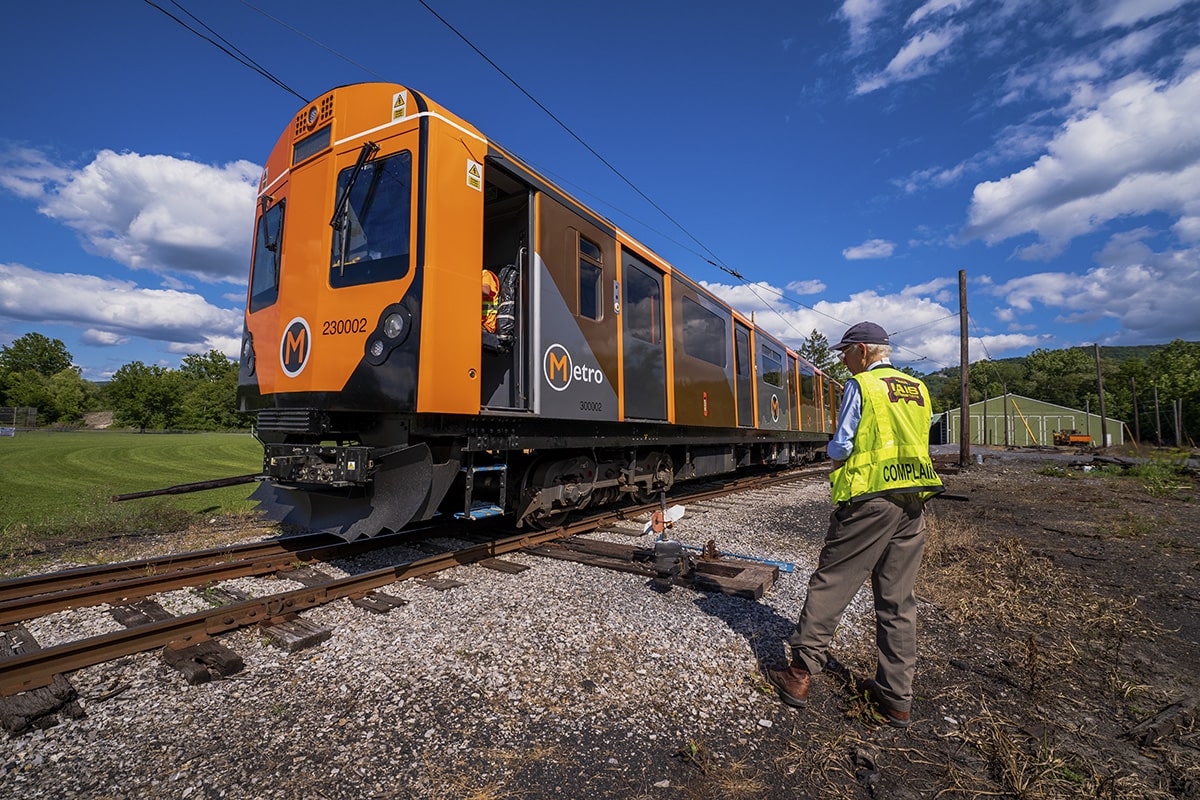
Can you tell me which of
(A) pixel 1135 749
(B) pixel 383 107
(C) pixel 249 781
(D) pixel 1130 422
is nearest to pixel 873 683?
(A) pixel 1135 749

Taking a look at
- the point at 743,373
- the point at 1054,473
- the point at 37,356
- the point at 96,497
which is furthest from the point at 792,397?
the point at 37,356

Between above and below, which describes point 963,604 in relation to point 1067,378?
below

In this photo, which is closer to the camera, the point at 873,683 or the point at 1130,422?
the point at 873,683

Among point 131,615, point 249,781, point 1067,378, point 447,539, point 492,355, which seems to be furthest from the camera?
point 1067,378

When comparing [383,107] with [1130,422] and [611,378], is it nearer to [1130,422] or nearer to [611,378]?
[611,378]

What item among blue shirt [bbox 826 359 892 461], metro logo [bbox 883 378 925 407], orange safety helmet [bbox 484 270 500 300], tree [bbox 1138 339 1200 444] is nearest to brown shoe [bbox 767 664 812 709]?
blue shirt [bbox 826 359 892 461]

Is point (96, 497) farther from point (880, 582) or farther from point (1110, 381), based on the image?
point (1110, 381)

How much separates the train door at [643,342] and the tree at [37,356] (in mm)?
104801

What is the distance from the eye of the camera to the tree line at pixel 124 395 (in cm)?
6631

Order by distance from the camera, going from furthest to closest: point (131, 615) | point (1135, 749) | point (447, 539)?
point (447, 539), point (131, 615), point (1135, 749)

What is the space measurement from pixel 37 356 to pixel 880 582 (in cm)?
11344

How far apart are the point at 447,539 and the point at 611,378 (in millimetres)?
2570

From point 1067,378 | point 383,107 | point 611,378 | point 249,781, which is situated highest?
point 1067,378

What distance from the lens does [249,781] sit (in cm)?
213
